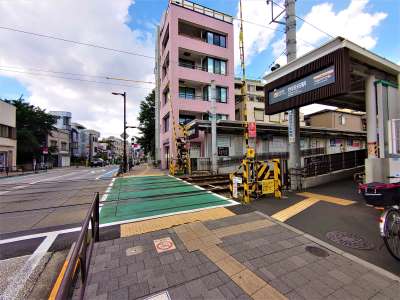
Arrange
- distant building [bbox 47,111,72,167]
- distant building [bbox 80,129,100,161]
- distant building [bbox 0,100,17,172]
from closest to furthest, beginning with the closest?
1. distant building [bbox 0,100,17,172]
2. distant building [bbox 47,111,72,167]
3. distant building [bbox 80,129,100,161]

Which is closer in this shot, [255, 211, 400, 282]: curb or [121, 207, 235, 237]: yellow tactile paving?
[255, 211, 400, 282]: curb

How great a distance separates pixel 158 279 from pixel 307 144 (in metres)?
25.1

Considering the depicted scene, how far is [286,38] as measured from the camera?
9.40 m

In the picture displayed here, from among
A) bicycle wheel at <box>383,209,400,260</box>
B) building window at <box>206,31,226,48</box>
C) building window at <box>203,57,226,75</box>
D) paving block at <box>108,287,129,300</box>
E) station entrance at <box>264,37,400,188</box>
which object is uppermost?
building window at <box>206,31,226,48</box>

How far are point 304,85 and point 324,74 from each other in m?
0.82

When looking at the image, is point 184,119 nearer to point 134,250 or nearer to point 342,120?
point 134,250

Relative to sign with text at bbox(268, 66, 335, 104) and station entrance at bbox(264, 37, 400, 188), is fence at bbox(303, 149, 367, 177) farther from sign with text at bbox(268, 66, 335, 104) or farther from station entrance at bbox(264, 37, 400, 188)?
sign with text at bbox(268, 66, 335, 104)

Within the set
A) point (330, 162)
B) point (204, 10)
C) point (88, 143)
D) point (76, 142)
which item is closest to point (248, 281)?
point (330, 162)

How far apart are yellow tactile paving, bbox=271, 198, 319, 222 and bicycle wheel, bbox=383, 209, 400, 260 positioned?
224 cm

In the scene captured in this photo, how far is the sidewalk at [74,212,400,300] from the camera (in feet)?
8.80

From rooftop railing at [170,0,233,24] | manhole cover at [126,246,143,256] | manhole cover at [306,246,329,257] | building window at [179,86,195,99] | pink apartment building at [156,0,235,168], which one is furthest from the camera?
building window at [179,86,195,99]

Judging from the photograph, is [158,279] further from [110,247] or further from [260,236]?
[260,236]

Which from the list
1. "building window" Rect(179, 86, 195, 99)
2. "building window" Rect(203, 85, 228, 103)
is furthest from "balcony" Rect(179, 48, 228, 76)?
"building window" Rect(179, 86, 195, 99)

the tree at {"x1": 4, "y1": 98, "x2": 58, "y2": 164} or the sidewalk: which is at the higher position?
the tree at {"x1": 4, "y1": 98, "x2": 58, "y2": 164}
